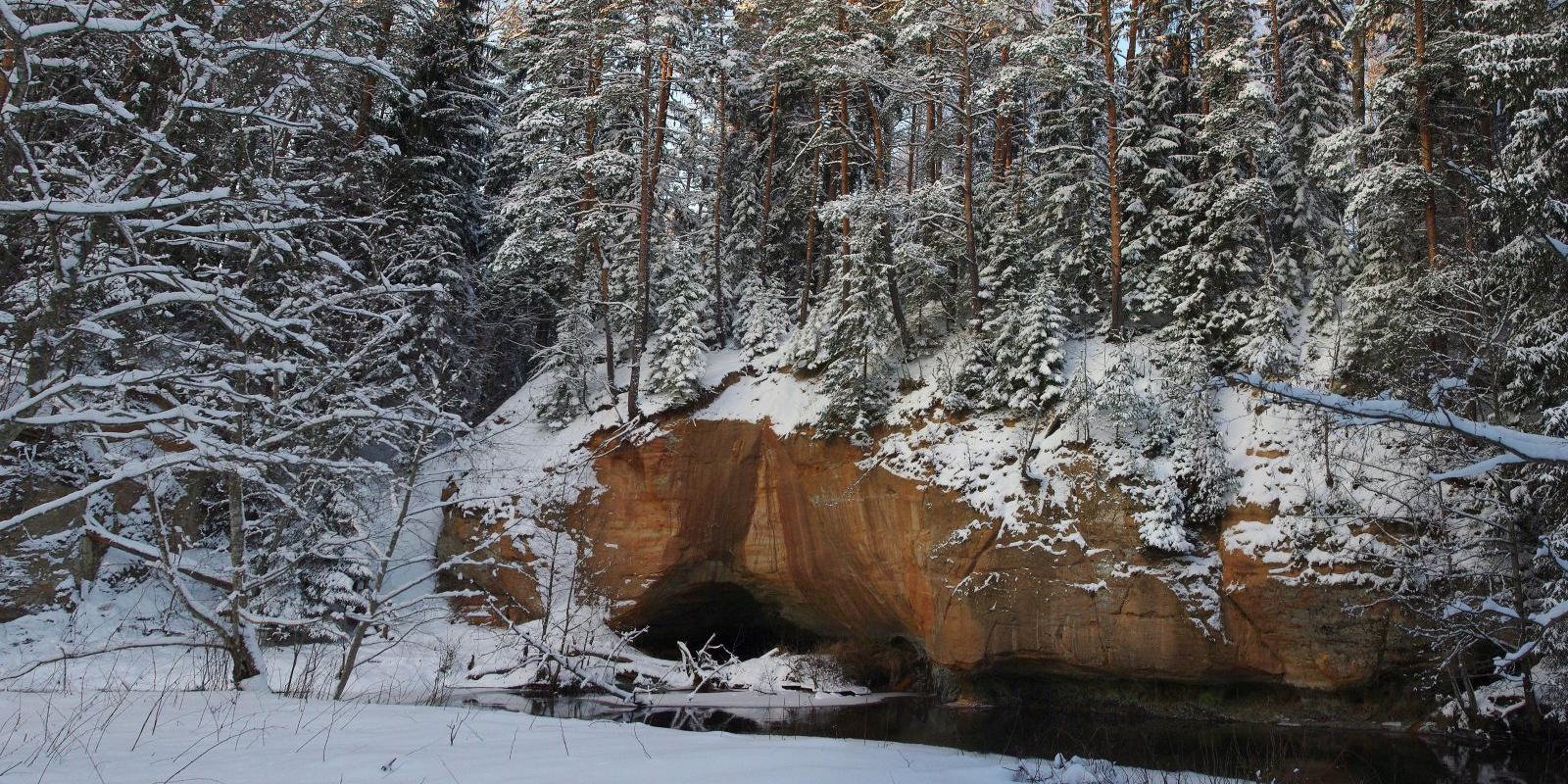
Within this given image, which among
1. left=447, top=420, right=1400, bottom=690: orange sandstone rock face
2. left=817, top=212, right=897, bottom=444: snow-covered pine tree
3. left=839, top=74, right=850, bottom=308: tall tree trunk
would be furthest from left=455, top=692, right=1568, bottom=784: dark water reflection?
left=839, top=74, right=850, bottom=308: tall tree trunk

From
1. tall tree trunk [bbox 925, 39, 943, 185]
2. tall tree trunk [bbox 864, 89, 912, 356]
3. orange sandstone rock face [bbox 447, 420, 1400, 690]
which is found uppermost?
tall tree trunk [bbox 925, 39, 943, 185]

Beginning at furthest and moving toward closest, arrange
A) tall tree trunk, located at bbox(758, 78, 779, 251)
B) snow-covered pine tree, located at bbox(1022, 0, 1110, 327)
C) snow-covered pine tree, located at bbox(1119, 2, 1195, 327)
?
tall tree trunk, located at bbox(758, 78, 779, 251) → snow-covered pine tree, located at bbox(1119, 2, 1195, 327) → snow-covered pine tree, located at bbox(1022, 0, 1110, 327)

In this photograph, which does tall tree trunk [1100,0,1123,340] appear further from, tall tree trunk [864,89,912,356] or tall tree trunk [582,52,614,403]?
tall tree trunk [582,52,614,403]

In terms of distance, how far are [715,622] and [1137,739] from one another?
1230cm

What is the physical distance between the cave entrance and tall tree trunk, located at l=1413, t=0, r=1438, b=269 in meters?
15.8

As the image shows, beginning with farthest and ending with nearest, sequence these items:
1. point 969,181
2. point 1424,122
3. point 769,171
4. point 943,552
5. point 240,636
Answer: point 769,171 < point 969,181 < point 943,552 < point 1424,122 < point 240,636

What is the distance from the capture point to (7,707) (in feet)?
17.5

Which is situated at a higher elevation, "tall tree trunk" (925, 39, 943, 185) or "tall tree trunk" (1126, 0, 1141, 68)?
"tall tree trunk" (1126, 0, 1141, 68)

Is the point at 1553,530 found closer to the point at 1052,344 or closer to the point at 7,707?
the point at 1052,344

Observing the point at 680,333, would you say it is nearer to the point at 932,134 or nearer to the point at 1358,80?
the point at 932,134

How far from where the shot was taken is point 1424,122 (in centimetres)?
1445

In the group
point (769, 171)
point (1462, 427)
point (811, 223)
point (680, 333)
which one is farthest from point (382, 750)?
point (769, 171)

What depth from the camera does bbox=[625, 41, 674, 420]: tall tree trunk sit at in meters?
20.8

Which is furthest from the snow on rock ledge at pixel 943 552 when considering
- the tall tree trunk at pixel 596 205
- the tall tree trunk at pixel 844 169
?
the tall tree trunk at pixel 844 169
